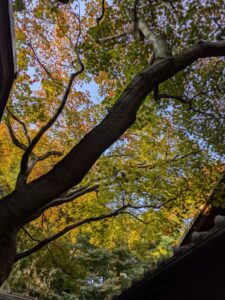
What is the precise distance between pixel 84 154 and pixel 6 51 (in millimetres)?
2099

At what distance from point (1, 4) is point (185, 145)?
9.36 m

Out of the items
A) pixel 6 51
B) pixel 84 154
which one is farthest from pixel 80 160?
pixel 6 51

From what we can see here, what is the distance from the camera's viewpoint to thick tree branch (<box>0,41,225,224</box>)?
409cm

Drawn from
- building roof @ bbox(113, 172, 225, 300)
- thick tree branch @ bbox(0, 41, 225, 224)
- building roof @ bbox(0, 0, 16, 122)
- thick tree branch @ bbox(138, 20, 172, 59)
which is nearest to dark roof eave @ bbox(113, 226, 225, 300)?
building roof @ bbox(113, 172, 225, 300)

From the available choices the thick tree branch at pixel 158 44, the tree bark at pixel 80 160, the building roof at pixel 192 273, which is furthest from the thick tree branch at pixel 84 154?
the building roof at pixel 192 273

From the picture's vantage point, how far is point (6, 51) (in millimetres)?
4945

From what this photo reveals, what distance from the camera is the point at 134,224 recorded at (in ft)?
Result: 47.3

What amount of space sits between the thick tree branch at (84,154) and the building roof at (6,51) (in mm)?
1847

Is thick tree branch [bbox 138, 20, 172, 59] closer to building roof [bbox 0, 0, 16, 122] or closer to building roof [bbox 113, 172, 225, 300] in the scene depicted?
building roof [bbox 0, 0, 16, 122]

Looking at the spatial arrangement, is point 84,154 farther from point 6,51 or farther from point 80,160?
point 6,51

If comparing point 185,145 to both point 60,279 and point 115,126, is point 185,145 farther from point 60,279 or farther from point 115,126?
point 60,279

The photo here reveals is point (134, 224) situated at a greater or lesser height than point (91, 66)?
lesser

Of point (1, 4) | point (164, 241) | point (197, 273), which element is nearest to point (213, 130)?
point (197, 273)

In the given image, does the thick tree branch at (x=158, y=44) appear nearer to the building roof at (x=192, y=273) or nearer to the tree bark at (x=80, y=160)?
the tree bark at (x=80, y=160)
